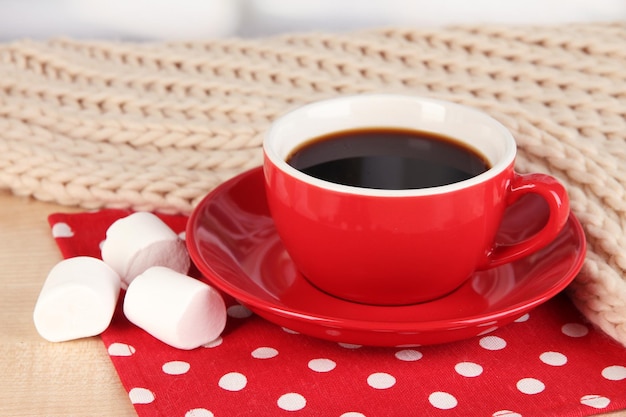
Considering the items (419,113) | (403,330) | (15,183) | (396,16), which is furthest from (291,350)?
(396,16)

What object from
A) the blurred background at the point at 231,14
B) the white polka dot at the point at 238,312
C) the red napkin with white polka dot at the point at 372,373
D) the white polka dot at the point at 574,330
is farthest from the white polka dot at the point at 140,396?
the blurred background at the point at 231,14

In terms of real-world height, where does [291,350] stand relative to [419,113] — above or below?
below

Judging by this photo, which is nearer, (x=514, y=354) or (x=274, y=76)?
(x=514, y=354)

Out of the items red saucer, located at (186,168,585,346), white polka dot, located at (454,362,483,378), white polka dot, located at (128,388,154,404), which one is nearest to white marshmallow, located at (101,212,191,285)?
red saucer, located at (186,168,585,346)

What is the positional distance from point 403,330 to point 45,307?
270 millimetres

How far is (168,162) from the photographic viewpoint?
88 cm

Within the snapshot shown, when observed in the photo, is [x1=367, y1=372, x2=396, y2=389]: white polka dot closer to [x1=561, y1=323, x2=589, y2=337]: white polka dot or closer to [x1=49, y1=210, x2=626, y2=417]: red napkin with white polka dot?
[x1=49, y1=210, x2=626, y2=417]: red napkin with white polka dot

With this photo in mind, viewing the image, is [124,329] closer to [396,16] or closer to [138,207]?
[138,207]

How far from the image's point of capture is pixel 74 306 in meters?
0.66

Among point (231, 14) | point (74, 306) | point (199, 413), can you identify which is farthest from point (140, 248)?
point (231, 14)

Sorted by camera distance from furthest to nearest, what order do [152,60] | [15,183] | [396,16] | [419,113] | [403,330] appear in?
[396,16], [152,60], [15,183], [419,113], [403,330]

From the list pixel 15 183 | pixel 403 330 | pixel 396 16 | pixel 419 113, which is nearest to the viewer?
pixel 403 330

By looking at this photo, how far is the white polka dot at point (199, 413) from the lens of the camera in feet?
1.91

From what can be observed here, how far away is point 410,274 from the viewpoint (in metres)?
0.65
